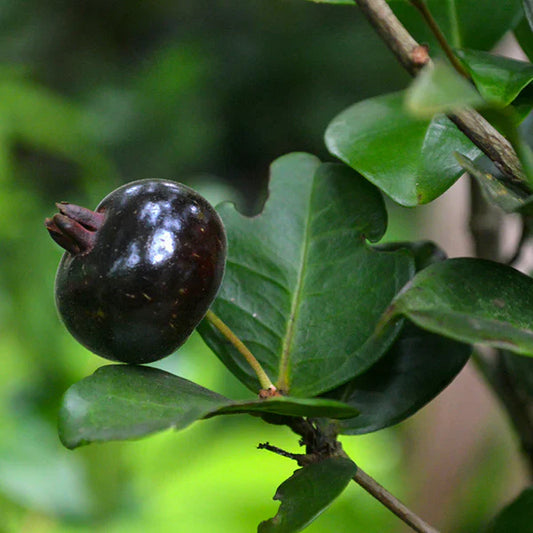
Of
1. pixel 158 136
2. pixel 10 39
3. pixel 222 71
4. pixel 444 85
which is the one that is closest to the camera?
pixel 444 85

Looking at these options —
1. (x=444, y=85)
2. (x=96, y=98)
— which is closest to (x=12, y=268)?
(x=96, y=98)

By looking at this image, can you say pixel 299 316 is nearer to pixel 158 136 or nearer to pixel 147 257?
pixel 147 257

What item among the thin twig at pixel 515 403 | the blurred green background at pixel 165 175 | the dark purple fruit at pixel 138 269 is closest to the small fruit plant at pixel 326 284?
the dark purple fruit at pixel 138 269

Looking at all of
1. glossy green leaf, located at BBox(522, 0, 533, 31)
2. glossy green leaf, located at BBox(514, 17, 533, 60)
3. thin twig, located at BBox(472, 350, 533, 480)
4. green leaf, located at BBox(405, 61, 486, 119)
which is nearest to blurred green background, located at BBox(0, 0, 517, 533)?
thin twig, located at BBox(472, 350, 533, 480)

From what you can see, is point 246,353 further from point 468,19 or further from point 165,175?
point 165,175

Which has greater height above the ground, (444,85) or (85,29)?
(444,85)

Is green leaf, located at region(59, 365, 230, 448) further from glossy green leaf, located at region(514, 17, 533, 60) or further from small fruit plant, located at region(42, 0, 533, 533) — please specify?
glossy green leaf, located at region(514, 17, 533, 60)
